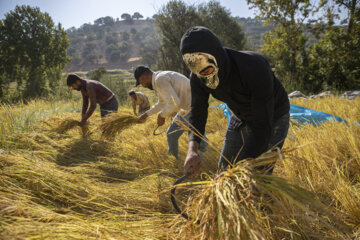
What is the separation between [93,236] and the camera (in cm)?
114

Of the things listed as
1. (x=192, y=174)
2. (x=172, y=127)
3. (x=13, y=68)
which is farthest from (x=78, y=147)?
(x=13, y=68)

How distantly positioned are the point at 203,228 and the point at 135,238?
1.89ft

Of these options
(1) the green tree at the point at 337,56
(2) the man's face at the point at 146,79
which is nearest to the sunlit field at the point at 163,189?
(2) the man's face at the point at 146,79

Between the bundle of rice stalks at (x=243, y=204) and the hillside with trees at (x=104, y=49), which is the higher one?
the hillside with trees at (x=104, y=49)

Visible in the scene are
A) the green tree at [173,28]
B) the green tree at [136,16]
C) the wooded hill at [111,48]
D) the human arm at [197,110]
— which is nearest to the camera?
the human arm at [197,110]

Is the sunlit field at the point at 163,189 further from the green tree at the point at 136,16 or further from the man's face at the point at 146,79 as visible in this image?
the green tree at the point at 136,16

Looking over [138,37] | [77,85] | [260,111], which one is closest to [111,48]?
[138,37]

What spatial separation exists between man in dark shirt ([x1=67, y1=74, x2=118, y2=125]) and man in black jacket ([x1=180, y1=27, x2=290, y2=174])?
2696mm

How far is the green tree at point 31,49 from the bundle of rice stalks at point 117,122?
14.5 metres

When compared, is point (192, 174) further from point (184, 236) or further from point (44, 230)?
point (44, 230)

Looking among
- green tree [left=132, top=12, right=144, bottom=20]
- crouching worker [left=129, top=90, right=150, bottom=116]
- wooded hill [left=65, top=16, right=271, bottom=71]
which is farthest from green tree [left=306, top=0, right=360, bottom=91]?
green tree [left=132, top=12, right=144, bottom=20]

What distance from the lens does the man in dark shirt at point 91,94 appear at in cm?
355

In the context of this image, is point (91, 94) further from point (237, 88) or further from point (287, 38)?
point (287, 38)

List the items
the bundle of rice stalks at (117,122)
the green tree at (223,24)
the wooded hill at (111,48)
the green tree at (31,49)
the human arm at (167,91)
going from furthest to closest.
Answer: the wooded hill at (111,48)
the green tree at (223,24)
the green tree at (31,49)
the bundle of rice stalks at (117,122)
the human arm at (167,91)
